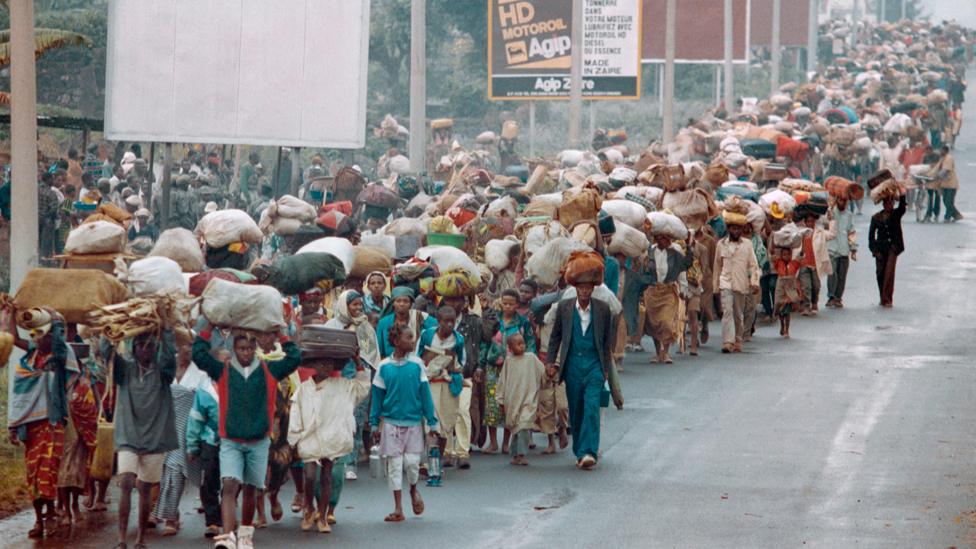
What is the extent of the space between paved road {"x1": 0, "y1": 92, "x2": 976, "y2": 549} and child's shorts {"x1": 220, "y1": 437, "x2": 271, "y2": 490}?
0.53 metres

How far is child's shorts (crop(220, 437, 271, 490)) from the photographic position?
35.9ft

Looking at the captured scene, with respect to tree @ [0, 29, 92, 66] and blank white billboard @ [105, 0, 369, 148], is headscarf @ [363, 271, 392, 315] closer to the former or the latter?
tree @ [0, 29, 92, 66]

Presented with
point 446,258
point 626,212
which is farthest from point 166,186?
point 446,258

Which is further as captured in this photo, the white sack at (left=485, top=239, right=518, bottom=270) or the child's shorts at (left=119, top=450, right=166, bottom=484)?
the white sack at (left=485, top=239, right=518, bottom=270)

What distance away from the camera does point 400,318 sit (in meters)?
13.3

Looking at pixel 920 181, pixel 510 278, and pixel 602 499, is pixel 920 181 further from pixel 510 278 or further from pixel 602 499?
pixel 602 499

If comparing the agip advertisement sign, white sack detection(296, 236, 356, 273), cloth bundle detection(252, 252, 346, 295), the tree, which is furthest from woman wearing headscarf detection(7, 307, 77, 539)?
the agip advertisement sign

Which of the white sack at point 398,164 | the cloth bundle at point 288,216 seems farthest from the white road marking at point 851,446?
the white sack at point 398,164

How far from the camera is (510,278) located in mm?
17438

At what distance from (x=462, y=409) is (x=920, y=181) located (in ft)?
78.4

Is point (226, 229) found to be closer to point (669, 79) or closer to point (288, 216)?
point (288, 216)

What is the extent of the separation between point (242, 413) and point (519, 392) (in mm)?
3828

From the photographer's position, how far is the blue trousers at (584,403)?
14.0 m

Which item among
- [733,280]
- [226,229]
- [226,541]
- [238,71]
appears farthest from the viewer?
[238,71]
